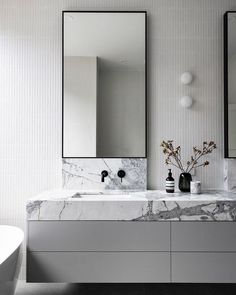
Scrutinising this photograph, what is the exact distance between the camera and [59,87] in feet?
8.73

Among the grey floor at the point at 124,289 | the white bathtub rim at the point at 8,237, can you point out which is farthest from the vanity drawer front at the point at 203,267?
the white bathtub rim at the point at 8,237

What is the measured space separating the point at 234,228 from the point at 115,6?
200 centimetres

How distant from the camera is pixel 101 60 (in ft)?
8.62

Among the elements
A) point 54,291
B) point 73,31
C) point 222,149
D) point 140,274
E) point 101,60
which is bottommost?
point 54,291

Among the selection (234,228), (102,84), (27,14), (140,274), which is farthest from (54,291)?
(27,14)

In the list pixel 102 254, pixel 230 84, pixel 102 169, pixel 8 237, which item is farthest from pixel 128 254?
pixel 230 84

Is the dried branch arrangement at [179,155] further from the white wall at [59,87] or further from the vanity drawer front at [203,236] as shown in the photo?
the vanity drawer front at [203,236]

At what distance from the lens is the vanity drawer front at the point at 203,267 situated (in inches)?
81.0

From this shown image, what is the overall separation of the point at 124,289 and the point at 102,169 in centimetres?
96

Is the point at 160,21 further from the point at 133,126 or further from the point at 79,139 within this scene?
the point at 79,139

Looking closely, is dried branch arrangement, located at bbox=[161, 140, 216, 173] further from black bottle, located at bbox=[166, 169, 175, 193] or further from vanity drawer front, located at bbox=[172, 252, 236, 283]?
vanity drawer front, located at bbox=[172, 252, 236, 283]

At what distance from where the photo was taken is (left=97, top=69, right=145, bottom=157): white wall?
261cm

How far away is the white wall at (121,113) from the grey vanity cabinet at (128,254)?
0.74 metres

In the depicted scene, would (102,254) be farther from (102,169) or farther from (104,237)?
(102,169)
